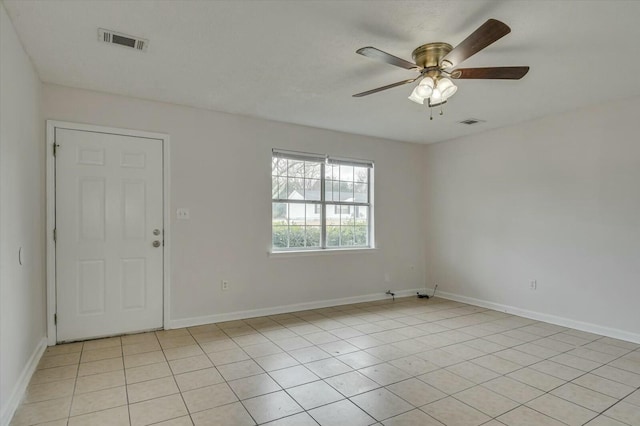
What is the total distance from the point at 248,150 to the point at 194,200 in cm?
88

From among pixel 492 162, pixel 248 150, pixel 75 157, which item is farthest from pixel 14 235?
pixel 492 162

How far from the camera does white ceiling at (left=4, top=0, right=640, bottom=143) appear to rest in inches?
84.4

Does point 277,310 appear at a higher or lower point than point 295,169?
lower

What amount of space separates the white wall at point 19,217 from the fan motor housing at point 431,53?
261cm

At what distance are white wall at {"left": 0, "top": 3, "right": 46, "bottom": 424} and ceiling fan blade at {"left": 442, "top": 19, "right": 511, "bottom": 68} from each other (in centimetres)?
268

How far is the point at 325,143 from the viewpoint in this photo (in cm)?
491

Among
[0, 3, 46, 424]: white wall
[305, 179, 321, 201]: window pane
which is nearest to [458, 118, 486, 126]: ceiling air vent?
[305, 179, 321, 201]: window pane

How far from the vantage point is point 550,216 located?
13.9 feet

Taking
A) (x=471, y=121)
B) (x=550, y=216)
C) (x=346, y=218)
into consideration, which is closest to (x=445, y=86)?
(x=471, y=121)

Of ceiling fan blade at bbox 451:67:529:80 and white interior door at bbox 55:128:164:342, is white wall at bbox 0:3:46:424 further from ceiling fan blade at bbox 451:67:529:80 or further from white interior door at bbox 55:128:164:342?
ceiling fan blade at bbox 451:67:529:80

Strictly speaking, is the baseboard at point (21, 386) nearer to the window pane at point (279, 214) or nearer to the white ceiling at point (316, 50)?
the white ceiling at point (316, 50)

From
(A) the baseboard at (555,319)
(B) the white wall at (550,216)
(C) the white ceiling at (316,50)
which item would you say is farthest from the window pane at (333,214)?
(A) the baseboard at (555,319)

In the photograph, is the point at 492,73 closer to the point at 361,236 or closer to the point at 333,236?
the point at 333,236

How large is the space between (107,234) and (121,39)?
6.35ft
